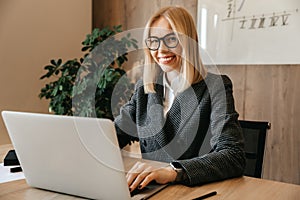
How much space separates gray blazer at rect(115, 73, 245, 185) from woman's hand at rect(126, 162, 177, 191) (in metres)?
0.05

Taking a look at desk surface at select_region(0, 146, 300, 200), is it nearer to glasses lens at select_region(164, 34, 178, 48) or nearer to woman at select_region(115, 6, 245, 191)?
woman at select_region(115, 6, 245, 191)

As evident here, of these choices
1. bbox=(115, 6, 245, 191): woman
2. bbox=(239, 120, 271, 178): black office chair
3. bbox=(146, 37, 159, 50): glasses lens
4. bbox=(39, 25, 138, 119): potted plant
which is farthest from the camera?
bbox=(39, 25, 138, 119): potted plant

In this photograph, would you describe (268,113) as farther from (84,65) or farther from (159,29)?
(84,65)

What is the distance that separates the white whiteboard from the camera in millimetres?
1965

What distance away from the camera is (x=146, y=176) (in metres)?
0.96

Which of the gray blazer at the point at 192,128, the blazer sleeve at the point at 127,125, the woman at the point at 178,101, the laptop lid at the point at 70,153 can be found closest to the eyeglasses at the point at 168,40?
the woman at the point at 178,101

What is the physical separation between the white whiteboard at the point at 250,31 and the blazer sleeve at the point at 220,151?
0.87 meters

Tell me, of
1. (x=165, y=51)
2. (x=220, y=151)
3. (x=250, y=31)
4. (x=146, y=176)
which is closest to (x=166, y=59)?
(x=165, y=51)

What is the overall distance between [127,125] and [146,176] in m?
0.58

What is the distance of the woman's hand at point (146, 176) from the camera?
0.94 m

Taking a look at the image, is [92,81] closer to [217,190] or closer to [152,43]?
[152,43]

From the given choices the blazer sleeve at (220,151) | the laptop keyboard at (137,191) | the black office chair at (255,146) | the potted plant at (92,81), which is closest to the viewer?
the laptop keyboard at (137,191)

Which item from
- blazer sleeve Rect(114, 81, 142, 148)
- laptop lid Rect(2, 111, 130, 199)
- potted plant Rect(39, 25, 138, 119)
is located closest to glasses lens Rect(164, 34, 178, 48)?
blazer sleeve Rect(114, 81, 142, 148)

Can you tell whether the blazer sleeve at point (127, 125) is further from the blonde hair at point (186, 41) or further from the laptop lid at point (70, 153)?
the laptop lid at point (70, 153)
